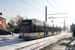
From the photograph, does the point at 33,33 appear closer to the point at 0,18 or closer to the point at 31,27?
the point at 31,27

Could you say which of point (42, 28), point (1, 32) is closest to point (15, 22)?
point (1, 32)

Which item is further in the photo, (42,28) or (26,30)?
(42,28)

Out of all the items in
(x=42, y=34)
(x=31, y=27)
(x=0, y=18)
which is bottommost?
(x=42, y=34)

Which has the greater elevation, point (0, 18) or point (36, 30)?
point (0, 18)

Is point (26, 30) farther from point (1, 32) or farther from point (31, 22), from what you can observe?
point (1, 32)

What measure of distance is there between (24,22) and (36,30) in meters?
2.73

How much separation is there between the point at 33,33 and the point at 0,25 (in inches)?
1373

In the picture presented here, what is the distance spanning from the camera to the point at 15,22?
3206 inches

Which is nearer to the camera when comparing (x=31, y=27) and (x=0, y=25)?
(x=31, y=27)

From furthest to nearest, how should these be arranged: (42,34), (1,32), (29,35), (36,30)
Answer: (1,32) < (42,34) < (36,30) < (29,35)

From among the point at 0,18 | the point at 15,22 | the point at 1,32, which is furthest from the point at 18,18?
the point at 1,32

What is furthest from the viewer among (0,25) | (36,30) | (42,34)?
(0,25)

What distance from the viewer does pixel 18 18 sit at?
79500 millimetres

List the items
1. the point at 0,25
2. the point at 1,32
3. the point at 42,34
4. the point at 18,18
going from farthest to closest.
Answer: the point at 18,18 → the point at 0,25 → the point at 1,32 → the point at 42,34
